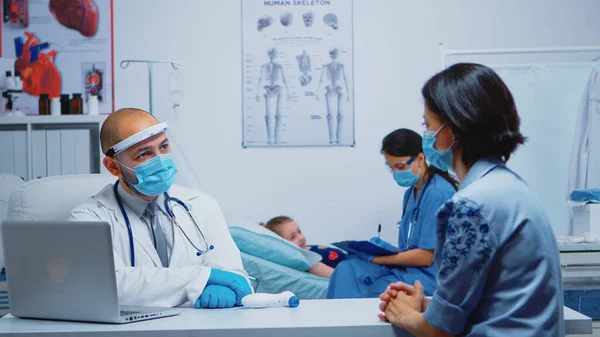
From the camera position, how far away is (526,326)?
127cm

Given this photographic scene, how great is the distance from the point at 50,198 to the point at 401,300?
1352 millimetres

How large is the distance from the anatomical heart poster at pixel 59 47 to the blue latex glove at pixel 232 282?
2.66 meters

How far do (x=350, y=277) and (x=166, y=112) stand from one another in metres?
1.80

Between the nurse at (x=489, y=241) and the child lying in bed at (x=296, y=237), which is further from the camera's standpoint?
the child lying in bed at (x=296, y=237)

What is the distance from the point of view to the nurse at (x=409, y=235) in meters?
2.83

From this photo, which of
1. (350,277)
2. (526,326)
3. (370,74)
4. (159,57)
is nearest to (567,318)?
(526,326)

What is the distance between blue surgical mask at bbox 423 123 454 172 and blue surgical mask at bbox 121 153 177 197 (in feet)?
2.72

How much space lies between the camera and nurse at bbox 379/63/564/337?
4.13ft

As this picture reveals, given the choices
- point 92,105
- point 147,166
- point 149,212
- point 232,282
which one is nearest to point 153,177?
point 147,166

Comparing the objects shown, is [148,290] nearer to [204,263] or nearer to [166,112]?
[204,263]

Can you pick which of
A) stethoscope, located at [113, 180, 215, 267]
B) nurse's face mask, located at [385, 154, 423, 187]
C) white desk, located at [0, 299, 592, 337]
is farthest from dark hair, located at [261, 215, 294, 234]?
white desk, located at [0, 299, 592, 337]

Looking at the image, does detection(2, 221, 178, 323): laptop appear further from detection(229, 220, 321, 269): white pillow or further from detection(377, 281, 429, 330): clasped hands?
detection(229, 220, 321, 269): white pillow

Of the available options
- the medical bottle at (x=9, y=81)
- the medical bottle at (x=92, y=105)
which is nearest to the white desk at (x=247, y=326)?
the medical bottle at (x=92, y=105)

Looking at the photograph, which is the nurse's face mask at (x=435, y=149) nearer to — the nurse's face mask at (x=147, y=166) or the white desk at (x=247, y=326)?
the white desk at (x=247, y=326)
